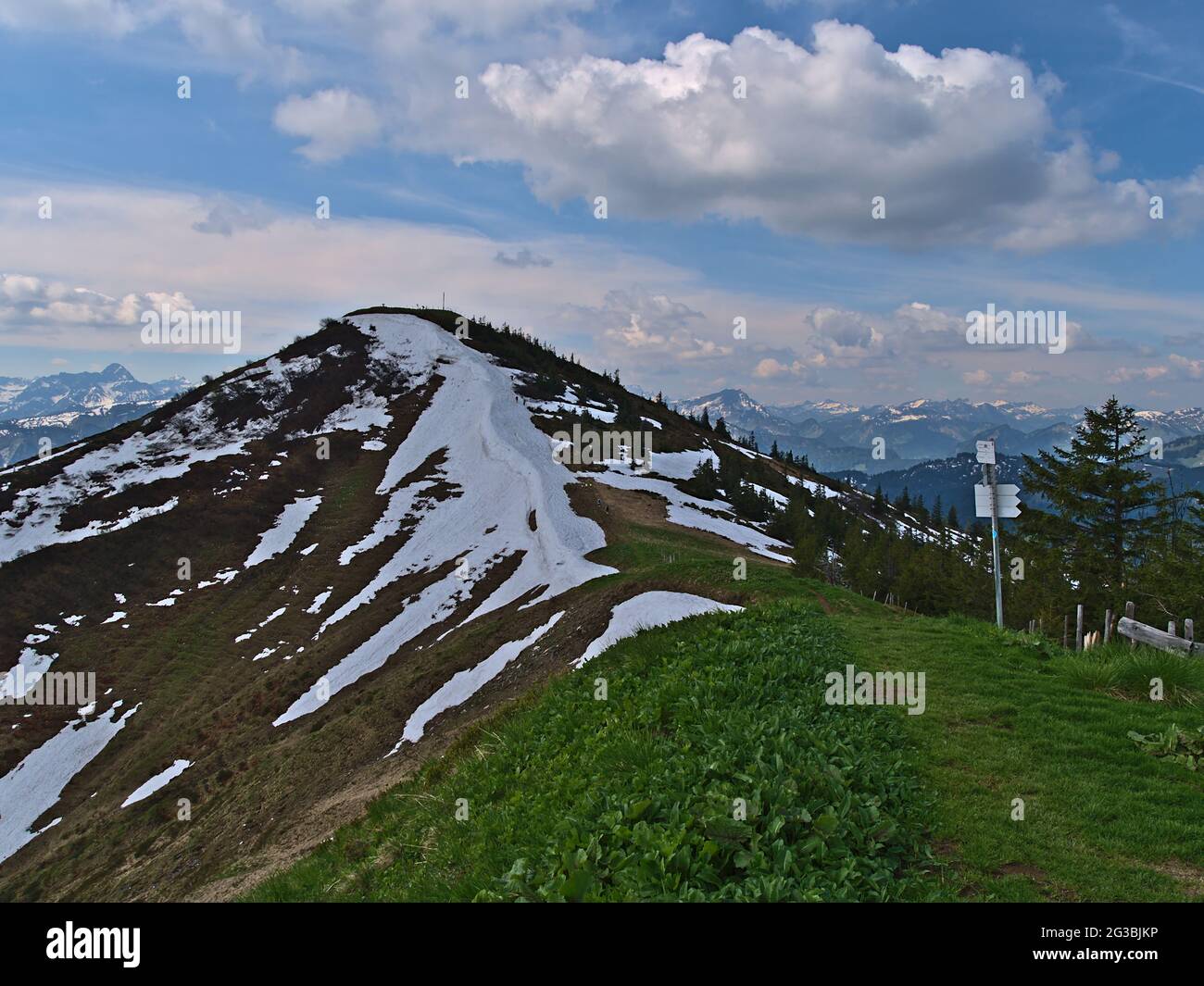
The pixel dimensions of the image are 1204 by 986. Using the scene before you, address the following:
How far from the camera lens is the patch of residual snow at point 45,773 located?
32.2m

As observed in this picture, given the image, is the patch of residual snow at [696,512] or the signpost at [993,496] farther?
the patch of residual snow at [696,512]

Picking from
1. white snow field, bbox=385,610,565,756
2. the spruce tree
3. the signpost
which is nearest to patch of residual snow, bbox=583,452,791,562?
the spruce tree

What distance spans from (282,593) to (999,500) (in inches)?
1876

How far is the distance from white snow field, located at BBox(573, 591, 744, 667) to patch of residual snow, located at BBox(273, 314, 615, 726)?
918cm

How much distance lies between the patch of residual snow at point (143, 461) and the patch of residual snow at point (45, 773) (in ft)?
89.5

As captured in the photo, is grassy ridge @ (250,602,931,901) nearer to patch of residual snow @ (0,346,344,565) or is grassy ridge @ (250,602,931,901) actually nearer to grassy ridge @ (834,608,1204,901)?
grassy ridge @ (834,608,1204,901)

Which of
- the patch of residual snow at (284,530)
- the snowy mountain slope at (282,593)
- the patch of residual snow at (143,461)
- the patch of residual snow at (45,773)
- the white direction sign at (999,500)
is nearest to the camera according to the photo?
the white direction sign at (999,500)

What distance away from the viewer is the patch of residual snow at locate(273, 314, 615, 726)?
3666 cm

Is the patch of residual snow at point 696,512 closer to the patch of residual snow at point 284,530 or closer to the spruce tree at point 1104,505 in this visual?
the spruce tree at point 1104,505

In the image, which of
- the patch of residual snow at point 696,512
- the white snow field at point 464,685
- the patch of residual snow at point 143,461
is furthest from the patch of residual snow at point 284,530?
the white snow field at point 464,685

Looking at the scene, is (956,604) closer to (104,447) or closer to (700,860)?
(700,860)

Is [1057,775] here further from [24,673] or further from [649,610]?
[24,673]

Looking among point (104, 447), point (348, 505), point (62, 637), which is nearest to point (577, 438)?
point (348, 505)

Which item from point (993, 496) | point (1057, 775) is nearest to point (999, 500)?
point (993, 496)
